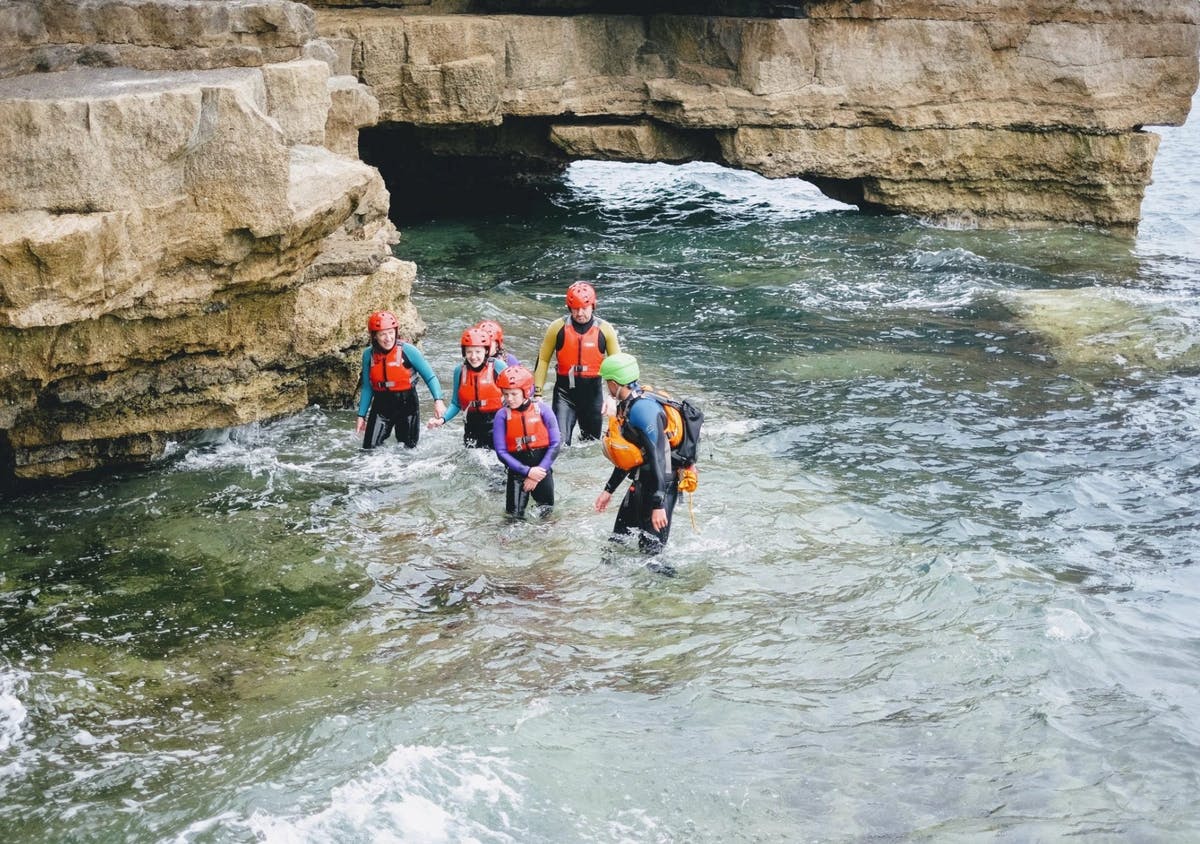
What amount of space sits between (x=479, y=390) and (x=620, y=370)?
2358 mm

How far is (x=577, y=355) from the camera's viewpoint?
11.5m

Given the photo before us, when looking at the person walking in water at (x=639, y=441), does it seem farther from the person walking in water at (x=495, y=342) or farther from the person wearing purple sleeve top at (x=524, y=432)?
the person walking in water at (x=495, y=342)

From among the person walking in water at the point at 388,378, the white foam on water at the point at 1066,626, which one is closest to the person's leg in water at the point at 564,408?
the person walking in water at the point at 388,378

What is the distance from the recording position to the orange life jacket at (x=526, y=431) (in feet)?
31.8

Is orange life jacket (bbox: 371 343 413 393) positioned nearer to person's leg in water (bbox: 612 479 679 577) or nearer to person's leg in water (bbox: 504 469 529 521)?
person's leg in water (bbox: 504 469 529 521)

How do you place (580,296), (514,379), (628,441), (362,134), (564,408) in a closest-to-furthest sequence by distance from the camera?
1. (628,441)
2. (514,379)
3. (580,296)
4. (564,408)
5. (362,134)

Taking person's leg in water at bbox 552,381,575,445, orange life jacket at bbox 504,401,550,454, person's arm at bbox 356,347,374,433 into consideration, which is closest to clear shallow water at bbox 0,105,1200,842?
person's leg in water at bbox 552,381,575,445

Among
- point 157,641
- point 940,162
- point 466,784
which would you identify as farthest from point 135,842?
point 940,162

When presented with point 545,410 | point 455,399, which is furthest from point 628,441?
point 455,399

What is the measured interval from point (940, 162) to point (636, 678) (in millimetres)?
15470

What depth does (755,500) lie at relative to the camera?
1080 cm

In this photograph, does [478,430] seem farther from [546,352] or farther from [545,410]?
[545,410]

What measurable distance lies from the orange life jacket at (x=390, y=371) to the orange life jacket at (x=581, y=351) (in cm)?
147

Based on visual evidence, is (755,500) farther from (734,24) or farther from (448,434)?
(734,24)
